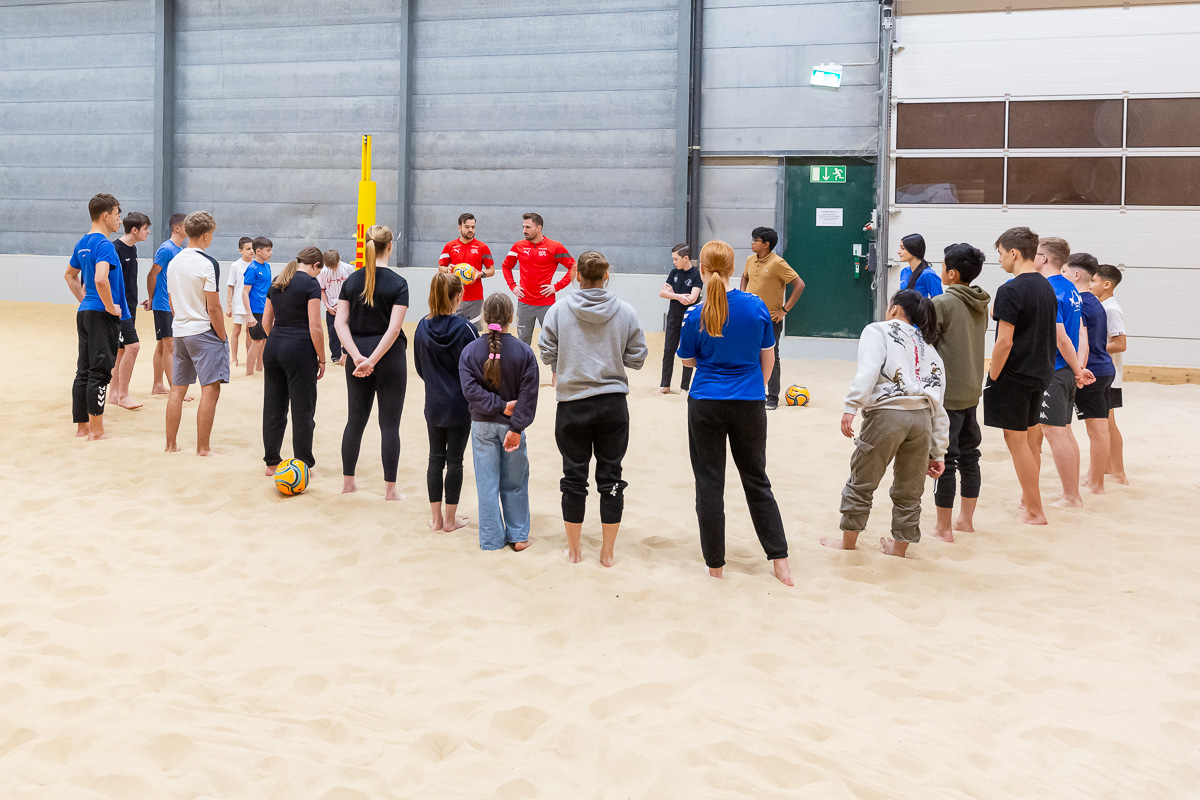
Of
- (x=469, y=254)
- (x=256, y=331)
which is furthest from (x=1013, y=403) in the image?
(x=256, y=331)

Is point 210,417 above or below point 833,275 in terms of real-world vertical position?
below

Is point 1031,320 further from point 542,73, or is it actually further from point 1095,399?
point 542,73

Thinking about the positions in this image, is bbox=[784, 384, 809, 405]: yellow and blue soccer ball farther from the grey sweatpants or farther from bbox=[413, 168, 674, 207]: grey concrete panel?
bbox=[413, 168, 674, 207]: grey concrete panel

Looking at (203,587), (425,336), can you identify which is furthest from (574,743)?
(425,336)

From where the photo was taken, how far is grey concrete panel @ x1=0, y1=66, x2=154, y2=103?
14086 millimetres

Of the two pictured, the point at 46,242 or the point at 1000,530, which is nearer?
the point at 1000,530

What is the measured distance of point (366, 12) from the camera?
517 inches

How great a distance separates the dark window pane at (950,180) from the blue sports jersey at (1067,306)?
574 cm

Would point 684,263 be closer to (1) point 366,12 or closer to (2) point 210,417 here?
(2) point 210,417

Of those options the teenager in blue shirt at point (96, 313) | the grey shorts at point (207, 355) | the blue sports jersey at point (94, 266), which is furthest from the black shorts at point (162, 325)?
the grey shorts at point (207, 355)

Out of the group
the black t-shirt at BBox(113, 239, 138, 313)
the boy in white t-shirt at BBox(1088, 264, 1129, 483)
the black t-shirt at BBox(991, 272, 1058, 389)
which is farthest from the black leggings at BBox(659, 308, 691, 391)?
the black t-shirt at BBox(113, 239, 138, 313)

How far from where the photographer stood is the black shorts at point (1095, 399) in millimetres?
5691

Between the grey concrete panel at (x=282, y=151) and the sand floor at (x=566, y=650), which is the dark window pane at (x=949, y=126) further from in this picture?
the grey concrete panel at (x=282, y=151)

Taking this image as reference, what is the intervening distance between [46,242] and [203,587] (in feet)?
42.8
